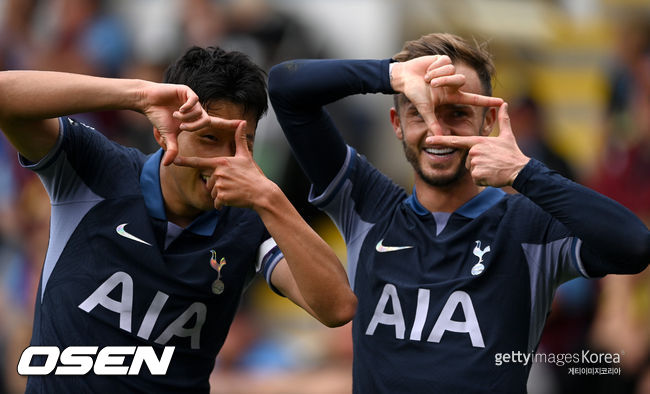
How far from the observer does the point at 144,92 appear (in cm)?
308

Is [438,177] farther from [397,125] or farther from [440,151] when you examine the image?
[397,125]

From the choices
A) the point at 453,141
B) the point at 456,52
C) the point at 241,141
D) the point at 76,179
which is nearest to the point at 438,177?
the point at 453,141

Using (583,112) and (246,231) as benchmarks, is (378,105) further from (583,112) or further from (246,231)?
(246,231)

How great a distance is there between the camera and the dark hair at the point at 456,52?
3.54 m

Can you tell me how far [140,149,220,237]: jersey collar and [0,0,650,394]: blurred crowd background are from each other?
9.58ft

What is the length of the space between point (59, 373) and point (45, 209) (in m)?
4.47

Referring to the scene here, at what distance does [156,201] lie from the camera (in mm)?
3389

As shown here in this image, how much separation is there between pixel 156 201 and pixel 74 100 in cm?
53

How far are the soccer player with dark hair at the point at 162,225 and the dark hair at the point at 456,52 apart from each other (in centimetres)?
64

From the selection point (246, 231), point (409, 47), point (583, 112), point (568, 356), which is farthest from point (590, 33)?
point (246, 231)

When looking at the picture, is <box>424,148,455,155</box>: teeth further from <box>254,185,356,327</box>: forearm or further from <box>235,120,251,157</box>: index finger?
<box>235,120,251,157</box>: index finger

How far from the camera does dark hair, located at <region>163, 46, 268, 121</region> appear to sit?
3.31 meters

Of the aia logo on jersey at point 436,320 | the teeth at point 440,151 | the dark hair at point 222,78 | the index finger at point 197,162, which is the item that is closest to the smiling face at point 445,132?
the teeth at point 440,151

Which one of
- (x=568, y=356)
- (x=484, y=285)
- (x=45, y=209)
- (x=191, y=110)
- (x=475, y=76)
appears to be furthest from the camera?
(x=45, y=209)
